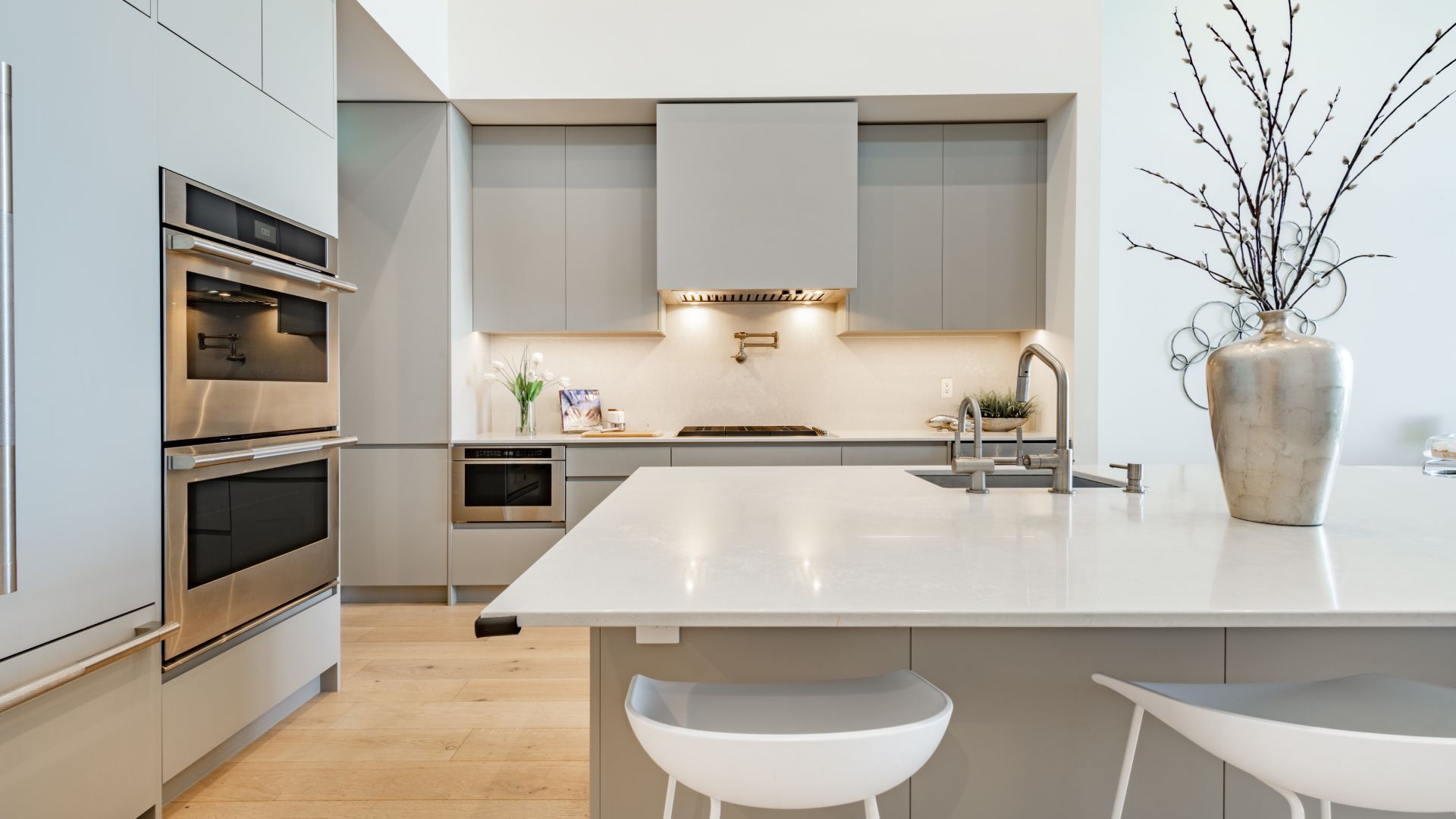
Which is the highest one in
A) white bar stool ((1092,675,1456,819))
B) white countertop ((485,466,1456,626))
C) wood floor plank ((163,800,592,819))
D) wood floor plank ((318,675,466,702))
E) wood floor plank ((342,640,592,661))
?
white countertop ((485,466,1456,626))

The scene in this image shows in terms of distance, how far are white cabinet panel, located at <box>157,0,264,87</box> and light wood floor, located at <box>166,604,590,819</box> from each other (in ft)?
6.00

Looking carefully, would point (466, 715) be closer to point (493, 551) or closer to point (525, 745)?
point (525, 745)

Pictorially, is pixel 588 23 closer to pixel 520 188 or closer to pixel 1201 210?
pixel 520 188

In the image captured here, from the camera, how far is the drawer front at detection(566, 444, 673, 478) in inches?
136

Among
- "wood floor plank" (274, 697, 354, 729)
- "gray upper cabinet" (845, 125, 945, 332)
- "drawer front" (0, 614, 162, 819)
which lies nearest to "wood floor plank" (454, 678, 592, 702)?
"wood floor plank" (274, 697, 354, 729)

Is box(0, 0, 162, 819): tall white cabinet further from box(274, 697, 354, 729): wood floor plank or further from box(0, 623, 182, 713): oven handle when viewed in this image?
box(274, 697, 354, 729): wood floor plank

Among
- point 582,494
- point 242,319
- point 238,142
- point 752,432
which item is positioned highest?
point 238,142

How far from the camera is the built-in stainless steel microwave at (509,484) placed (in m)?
3.43

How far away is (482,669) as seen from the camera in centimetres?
265

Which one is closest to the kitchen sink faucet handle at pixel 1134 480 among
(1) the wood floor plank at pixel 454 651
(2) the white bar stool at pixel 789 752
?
(2) the white bar stool at pixel 789 752

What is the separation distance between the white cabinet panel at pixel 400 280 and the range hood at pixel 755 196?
3.46ft

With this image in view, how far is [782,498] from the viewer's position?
65.7 inches

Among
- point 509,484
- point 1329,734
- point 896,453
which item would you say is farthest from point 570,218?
point 1329,734

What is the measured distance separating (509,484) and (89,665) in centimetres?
204
